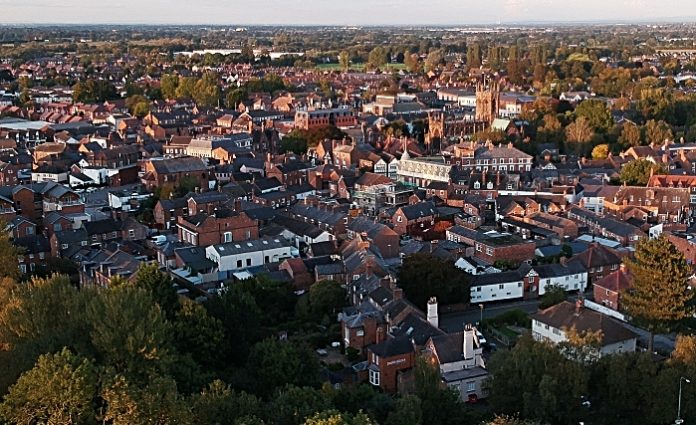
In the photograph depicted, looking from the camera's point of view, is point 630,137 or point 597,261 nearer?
point 597,261

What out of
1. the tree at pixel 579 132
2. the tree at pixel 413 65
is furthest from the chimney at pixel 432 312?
the tree at pixel 413 65

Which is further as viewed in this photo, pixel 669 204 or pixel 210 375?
pixel 669 204

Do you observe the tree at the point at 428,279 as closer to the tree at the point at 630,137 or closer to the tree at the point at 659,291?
the tree at the point at 659,291

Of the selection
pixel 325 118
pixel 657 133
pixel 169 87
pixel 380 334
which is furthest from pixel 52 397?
pixel 169 87

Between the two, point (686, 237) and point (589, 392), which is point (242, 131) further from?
point (589, 392)

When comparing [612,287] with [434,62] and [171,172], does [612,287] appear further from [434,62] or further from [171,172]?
[434,62]

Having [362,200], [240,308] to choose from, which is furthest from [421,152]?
[240,308]

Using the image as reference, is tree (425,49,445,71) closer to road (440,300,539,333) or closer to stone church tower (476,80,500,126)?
stone church tower (476,80,500,126)
